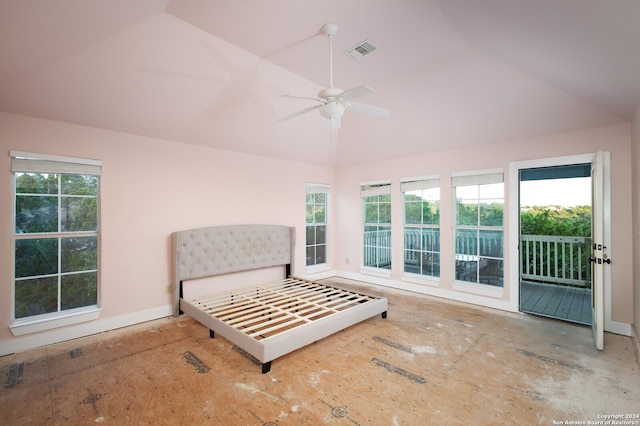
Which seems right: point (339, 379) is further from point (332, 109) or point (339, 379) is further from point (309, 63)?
point (309, 63)

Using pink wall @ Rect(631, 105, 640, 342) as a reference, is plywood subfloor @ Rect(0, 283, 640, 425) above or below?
below

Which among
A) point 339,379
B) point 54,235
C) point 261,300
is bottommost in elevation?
point 339,379

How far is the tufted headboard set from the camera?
4.00 metres

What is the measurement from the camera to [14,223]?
3.02 meters

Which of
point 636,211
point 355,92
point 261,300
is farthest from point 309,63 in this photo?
point 636,211

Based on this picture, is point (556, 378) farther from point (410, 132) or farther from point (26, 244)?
point (26, 244)

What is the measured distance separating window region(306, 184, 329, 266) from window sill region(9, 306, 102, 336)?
3596 mm

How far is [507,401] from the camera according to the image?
216 cm

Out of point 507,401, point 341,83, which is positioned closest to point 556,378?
point 507,401

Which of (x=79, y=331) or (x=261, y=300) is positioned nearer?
(x=79, y=331)

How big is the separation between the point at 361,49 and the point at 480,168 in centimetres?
263

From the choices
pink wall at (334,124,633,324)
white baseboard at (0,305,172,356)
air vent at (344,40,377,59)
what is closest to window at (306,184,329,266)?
pink wall at (334,124,633,324)

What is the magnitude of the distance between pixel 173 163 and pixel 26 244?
5.88 ft

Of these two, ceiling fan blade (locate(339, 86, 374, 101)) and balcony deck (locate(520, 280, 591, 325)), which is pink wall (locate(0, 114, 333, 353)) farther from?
balcony deck (locate(520, 280, 591, 325))
